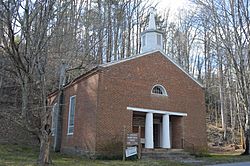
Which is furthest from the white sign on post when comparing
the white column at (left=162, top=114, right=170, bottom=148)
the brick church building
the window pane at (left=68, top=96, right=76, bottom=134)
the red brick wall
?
the window pane at (left=68, top=96, right=76, bottom=134)

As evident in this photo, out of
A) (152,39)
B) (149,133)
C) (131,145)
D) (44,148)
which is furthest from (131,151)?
(152,39)

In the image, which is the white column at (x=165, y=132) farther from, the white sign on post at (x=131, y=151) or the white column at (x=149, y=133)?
the white sign on post at (x=131, y=151)

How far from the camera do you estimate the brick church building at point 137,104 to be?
17.0 metres

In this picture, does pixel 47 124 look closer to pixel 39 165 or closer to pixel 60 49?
pixel 39 165

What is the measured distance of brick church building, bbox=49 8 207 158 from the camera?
55.9ft

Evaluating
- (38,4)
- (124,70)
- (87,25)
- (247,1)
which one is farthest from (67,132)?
(247,1)

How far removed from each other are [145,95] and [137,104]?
0.91 meters

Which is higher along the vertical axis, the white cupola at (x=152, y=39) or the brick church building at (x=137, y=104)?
the white cupola at (x=152, y=39)

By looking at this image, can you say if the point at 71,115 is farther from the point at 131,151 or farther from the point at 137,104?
the point at 131,151

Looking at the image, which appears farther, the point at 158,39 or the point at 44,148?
the point at 158,39

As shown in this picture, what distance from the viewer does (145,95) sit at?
18797 millimetres

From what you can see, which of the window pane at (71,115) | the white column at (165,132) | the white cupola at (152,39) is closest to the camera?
the white column at (165,132)

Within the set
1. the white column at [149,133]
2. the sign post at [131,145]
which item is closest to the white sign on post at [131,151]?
the sign post at [131,145]

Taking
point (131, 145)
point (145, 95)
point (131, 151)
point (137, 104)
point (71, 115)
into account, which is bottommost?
point (131, 151)
